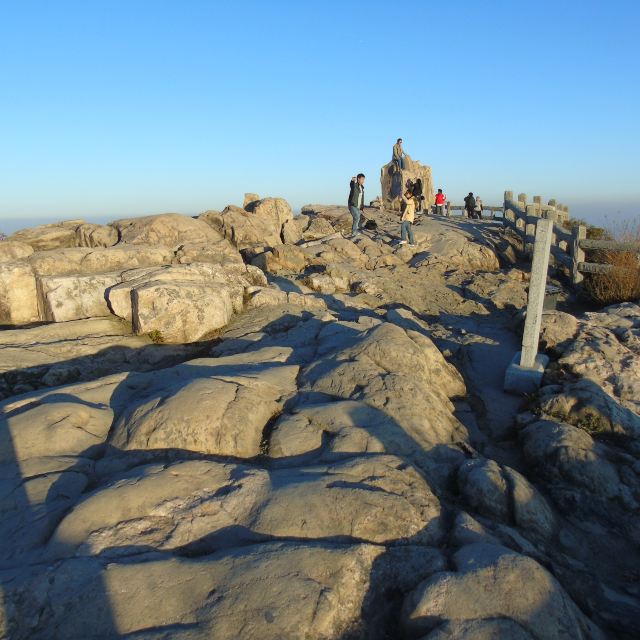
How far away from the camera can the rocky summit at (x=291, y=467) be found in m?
3.31

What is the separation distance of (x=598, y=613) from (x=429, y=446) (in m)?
1.98

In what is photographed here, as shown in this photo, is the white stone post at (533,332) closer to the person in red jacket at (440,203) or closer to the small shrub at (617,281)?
the small shrub at (617,281)

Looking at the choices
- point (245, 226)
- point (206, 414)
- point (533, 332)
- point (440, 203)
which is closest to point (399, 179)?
point (440, 203)

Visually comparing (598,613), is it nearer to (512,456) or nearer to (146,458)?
(512,456)

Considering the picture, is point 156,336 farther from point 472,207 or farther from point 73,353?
point 472,207

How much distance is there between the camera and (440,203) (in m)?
25.8

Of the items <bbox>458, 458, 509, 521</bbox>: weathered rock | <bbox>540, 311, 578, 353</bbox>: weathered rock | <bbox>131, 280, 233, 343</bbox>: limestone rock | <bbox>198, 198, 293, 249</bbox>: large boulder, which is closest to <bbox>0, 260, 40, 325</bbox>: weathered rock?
<bbox>131, 280, 233, 343</bbox>: limestone rock

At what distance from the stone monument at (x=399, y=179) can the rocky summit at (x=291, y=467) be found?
A: 736 inches

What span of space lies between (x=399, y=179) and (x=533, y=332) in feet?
71.3

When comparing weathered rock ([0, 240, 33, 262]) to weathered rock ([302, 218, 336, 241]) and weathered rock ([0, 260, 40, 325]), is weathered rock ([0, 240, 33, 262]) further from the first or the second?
weathered rock ([302, 218, 336, 241])

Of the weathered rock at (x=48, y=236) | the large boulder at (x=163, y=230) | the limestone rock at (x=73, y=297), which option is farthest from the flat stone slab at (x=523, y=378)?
the weathered rock at (x=48, y=236)

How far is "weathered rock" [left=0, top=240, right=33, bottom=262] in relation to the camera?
400 inches

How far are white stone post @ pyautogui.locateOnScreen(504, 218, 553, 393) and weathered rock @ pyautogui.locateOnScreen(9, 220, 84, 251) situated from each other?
10122 mm

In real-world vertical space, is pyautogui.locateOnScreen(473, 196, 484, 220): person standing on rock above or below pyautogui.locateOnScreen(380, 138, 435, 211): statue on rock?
below
